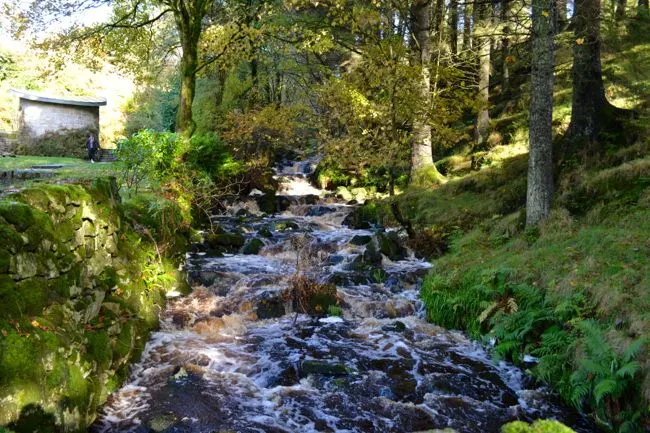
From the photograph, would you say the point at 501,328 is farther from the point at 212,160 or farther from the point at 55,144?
the point at 55,144

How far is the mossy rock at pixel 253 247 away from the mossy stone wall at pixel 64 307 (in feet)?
17.1

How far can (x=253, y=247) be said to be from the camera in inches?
524

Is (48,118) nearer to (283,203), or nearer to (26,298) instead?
(283,203)

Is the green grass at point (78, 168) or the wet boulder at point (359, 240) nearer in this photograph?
the green grass at point (78, 168)

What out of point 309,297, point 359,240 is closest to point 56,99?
point 359,240

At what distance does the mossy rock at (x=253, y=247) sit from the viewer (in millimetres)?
13250

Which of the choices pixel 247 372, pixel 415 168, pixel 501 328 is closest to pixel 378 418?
pixel 247 372

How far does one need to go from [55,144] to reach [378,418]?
90.4 ft

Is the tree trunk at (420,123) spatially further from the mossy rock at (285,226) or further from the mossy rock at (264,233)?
the mossy rock at (264,233)

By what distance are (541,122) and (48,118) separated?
89.3 ft

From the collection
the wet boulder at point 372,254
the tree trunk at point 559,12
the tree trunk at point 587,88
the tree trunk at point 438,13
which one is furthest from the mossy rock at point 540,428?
the tree trunk at point 438,13

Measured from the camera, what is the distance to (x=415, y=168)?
675 inches

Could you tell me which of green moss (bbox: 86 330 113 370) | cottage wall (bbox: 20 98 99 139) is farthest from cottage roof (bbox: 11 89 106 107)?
green moss (bbox: 86 330 113 370)

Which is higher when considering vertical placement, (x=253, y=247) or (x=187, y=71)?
(x=187, y=71)
